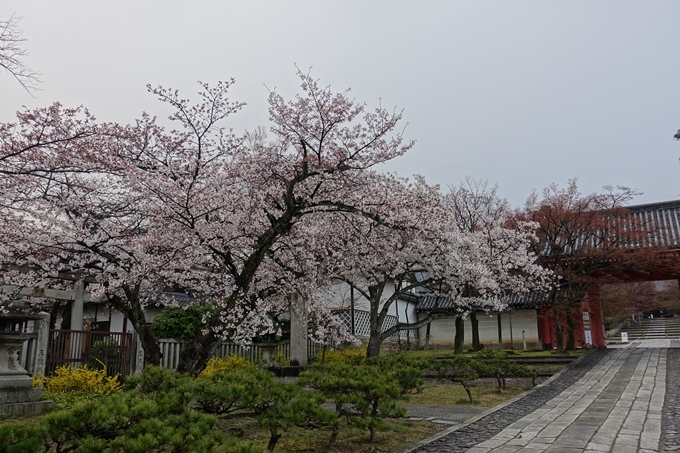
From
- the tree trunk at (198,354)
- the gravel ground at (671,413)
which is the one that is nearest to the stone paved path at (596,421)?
the gravel ground at (671,413)

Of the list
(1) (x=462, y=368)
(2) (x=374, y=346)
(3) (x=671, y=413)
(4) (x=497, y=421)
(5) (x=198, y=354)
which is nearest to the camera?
(4) (x=497, y=421)

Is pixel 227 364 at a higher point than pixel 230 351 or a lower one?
lower

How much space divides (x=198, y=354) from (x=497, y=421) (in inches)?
202

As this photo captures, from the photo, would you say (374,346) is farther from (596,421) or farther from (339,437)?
(339,437)

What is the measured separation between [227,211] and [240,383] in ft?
14.3

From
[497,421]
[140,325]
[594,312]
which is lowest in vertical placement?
[497,421]

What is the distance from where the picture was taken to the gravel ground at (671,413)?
243 inches

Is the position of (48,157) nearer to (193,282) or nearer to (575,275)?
(193,282)

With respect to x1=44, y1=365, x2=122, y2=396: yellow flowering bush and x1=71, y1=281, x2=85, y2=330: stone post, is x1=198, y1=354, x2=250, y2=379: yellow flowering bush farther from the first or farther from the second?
x1=71, y1=281, x2=85, y2=330: stone post

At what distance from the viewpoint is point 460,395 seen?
11602 millimetres

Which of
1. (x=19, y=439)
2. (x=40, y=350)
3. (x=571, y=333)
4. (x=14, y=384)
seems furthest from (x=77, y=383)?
(x=571, y=333)

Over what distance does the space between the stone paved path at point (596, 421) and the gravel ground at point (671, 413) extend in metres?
0.10

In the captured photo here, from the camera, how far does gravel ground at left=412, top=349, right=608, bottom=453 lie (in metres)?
6.21

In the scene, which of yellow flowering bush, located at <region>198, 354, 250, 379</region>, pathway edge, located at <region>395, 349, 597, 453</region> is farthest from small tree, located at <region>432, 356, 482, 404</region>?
yellow flowering bush, located at <region>198, 354, 250, 379</region>
